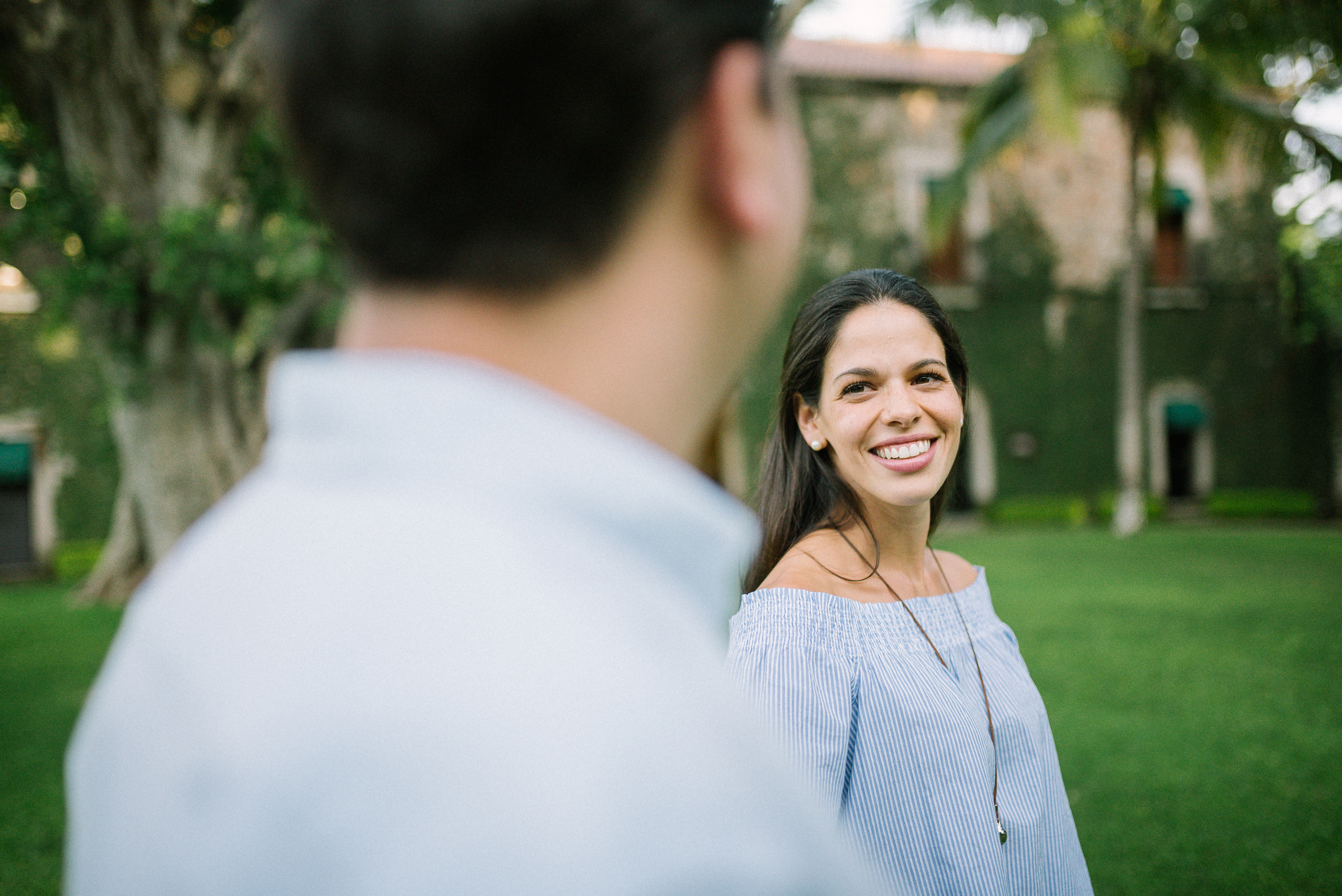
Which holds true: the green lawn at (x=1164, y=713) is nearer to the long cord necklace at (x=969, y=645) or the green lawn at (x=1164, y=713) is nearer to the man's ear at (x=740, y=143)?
the long cord necklace at (x=969, y=645)

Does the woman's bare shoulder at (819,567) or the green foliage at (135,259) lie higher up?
the green foliage at (135,259)

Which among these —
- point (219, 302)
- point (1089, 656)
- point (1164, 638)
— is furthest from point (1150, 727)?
point (219, 302)

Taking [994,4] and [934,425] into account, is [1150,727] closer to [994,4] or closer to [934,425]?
[934,425]

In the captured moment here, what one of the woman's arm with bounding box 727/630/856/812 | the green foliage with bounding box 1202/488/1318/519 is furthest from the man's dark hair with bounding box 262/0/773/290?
the green foliage with bounding box 1202/488/1318/519

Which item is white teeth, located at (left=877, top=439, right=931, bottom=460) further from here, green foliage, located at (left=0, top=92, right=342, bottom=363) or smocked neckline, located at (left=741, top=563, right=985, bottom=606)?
green foliage, located at (left=0, top=92, right=342, bottom=363)

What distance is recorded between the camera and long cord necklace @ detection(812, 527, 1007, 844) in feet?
5.44

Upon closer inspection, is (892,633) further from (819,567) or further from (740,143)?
(740,143)

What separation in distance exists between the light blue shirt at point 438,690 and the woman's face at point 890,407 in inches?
57.5

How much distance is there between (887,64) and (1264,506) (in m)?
11.7

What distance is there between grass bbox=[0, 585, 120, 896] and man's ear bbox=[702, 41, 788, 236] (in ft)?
15.2

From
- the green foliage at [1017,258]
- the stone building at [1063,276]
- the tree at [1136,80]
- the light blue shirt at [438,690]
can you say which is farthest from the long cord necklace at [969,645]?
the green foliage at [1017,258]

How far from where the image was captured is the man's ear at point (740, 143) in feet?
1.93

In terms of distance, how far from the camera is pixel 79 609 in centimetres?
1118

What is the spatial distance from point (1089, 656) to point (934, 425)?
585cm
